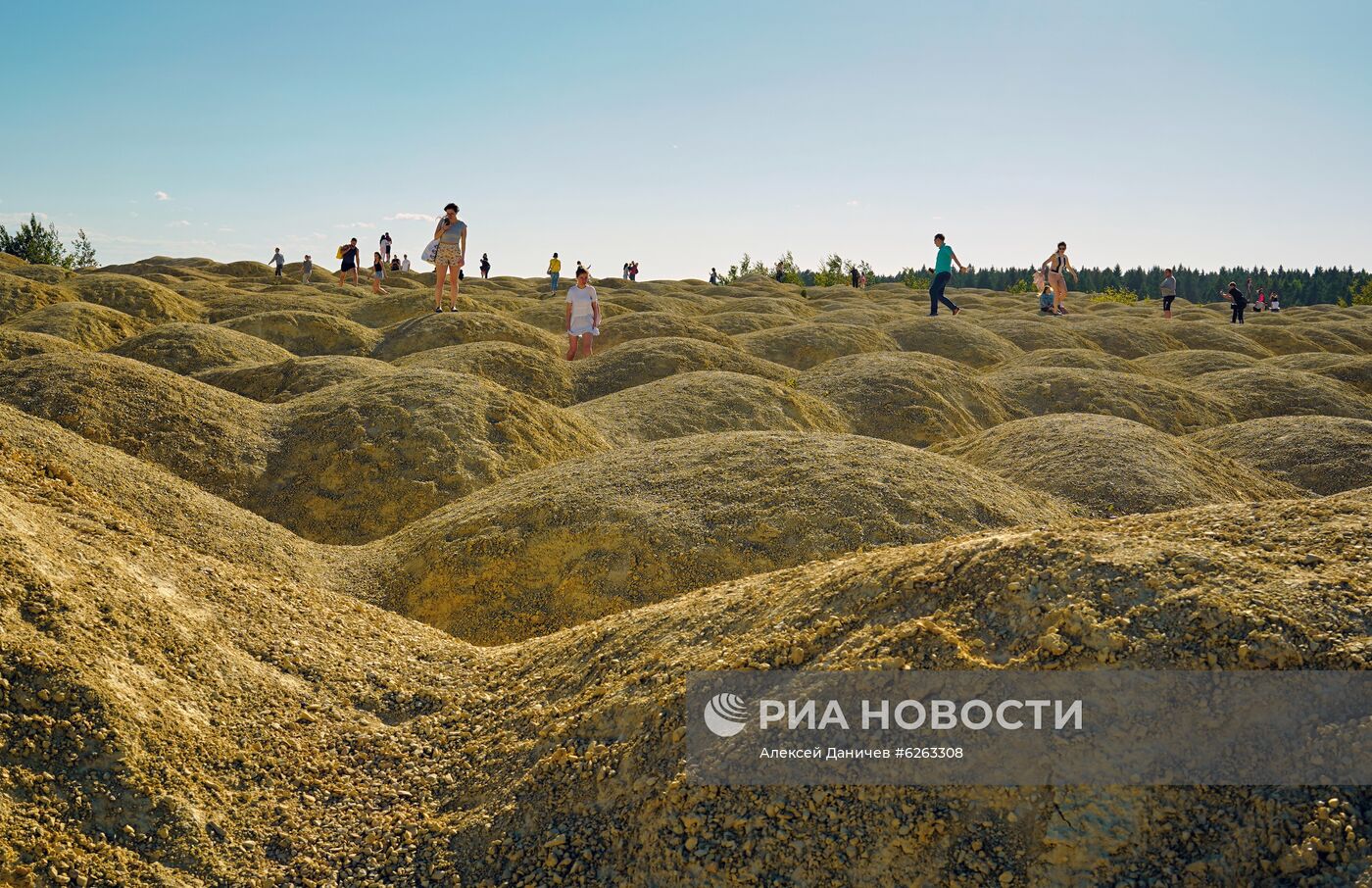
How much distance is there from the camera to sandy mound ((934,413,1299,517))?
10750mm

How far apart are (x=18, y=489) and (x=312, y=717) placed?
105 inches

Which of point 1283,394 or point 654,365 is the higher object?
point 654,365

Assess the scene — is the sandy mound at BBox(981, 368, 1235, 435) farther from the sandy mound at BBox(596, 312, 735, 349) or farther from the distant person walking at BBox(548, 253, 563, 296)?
the distant person walking at BBox(548, 253, 563, 296)

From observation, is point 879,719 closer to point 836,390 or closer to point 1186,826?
point 1186,826

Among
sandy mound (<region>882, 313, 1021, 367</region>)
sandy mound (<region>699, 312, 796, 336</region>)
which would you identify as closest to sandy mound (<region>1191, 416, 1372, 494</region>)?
sandy mound (<region>882, 313, 1021, 367</region>)

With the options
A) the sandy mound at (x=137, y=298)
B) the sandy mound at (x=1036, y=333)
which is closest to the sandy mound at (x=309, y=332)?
the sandy mound at (x=137, y=298)

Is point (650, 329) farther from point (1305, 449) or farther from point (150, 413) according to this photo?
point (1305, 449)

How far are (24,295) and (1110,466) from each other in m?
23.7

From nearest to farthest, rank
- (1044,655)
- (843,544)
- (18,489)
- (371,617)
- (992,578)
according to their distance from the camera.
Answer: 1. (1044,655)
2. (992,578)
3. (18,489)
4. (371,617)
5. (843,544)

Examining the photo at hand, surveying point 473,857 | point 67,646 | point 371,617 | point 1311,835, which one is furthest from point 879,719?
point 371,617

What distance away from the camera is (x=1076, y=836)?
9.73 ft

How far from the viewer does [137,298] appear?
2369cm

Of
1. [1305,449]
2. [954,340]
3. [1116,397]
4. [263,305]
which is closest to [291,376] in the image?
[263,305]

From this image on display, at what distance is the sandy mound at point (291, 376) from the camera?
13945 mm
